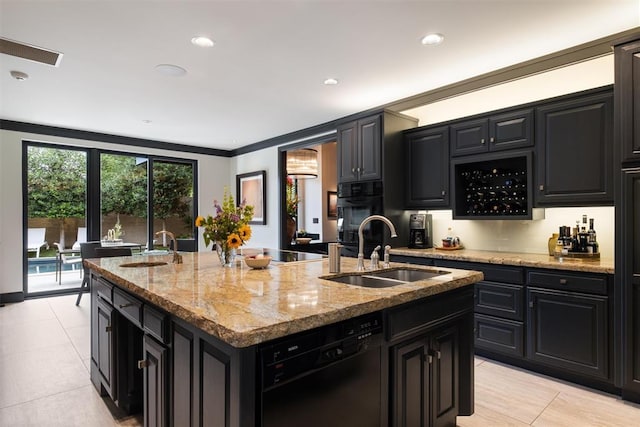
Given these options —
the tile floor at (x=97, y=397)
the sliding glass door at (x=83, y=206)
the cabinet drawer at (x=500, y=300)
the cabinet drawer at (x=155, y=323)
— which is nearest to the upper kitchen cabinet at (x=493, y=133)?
the cabinet drawer at (x=500, y=300)

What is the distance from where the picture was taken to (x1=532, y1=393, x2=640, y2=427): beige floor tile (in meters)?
2.25

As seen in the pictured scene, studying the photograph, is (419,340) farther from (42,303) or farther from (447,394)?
(42,303)

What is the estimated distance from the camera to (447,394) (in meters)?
1.97

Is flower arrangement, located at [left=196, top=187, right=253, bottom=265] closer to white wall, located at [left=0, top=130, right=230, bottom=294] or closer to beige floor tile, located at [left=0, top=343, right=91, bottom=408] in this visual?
beige floor tile, located at [left=0, top=343, right=91, bottom=408]

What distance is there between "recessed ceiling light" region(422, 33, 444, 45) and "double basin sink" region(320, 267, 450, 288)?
1.83 m

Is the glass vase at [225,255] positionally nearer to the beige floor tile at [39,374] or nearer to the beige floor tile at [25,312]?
the beige floor tile at [39,374]

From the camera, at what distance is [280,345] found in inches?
47.4

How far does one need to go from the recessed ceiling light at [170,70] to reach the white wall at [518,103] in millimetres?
2720

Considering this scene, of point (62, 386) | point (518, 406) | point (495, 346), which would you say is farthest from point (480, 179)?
point (62, 386)

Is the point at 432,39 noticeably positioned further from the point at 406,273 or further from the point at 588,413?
the point at 588,413

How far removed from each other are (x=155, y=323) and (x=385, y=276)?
1345mm

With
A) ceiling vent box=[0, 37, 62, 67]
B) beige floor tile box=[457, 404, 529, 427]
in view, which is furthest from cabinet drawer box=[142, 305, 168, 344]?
ceiling vent box=[0, 37, 62, 67]

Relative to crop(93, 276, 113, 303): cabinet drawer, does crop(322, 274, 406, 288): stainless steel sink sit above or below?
above

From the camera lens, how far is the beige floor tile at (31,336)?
353cm
